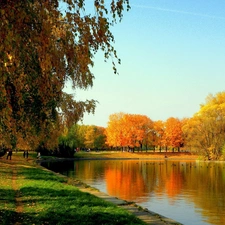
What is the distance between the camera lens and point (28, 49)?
289 inches

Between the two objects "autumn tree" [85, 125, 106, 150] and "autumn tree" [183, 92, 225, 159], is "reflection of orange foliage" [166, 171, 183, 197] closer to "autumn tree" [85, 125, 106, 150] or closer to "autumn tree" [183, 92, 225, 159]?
"autumn tree" [183, 92, 225, 159]

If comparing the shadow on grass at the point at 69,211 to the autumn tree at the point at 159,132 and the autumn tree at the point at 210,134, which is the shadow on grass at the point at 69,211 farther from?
the autumn tree at the point at 159,132

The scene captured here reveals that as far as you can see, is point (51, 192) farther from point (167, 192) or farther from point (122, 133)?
point (122, 133)

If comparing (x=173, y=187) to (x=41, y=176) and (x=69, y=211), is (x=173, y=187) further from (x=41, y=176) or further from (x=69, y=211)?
(x=69, y=211)

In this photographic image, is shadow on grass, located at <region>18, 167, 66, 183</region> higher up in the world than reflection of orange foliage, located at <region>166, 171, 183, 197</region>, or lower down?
higher up

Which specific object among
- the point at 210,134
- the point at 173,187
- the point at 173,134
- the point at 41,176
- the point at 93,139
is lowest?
the point at 173,187

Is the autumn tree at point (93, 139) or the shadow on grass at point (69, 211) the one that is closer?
Answer: the shadow on grass at point (69, 211)

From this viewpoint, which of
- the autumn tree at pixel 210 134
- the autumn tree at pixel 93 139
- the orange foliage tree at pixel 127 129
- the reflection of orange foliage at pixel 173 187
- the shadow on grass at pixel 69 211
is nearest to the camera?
the shadow on grass at pixel 69 211

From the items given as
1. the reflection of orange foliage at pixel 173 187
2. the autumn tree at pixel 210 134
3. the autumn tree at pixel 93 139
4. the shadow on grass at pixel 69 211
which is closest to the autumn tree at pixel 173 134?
the autumn tree at pixel 93 139

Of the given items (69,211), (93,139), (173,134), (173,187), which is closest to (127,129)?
(173,134)

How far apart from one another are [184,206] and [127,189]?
8.43 meters

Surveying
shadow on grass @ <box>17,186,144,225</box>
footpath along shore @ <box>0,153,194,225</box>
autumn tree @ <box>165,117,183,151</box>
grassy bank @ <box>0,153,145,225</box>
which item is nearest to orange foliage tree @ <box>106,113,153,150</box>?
autumn tree @ <box>165,117,183,151</box>

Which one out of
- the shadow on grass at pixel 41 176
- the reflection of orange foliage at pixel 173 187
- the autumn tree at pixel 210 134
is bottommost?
the reflection of orange foliage at pixel 173 187

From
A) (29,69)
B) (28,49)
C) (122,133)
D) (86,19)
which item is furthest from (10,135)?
(122,133)
